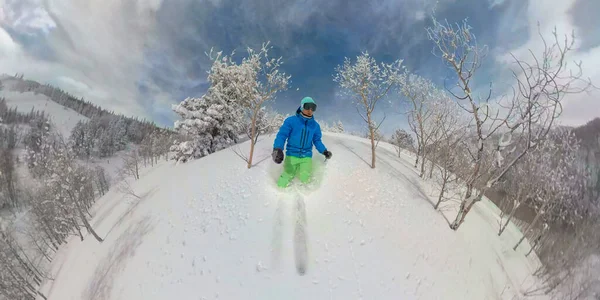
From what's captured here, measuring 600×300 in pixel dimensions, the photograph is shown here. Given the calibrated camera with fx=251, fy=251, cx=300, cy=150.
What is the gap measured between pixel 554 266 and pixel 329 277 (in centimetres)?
941

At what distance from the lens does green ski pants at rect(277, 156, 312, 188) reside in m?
6.73

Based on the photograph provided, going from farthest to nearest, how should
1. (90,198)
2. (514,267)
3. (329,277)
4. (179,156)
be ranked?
1. (90,198)
2. (179,156)
3. (514,267)
4. (329,277)

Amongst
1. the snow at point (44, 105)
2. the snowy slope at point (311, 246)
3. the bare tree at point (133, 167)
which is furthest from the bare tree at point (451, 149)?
the snow at point (44, 105)

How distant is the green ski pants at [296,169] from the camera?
6.73 metres

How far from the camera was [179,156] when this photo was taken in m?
17.5

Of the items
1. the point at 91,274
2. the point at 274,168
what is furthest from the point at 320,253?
the point at 91,274

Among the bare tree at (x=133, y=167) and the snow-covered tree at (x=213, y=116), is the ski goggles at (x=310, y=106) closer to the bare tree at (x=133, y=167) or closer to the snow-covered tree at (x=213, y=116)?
the snow-covered tree at (x=213, y=116)

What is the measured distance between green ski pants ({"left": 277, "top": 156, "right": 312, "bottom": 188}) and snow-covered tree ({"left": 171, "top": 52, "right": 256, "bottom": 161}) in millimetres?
10375

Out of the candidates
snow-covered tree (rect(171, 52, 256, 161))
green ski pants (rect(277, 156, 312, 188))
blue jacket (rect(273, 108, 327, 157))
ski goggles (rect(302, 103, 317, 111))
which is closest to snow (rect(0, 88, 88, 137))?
snow-covered tree (rect(171, 52, 256, 161))

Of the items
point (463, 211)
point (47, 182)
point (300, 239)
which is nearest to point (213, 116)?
point (47, 182)

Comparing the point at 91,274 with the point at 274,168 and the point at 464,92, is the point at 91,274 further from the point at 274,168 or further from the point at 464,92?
the point at 464,92

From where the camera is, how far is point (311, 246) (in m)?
5.91

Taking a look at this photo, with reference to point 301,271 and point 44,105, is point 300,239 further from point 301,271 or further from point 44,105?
point 44,105

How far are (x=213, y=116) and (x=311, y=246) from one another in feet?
44.2
